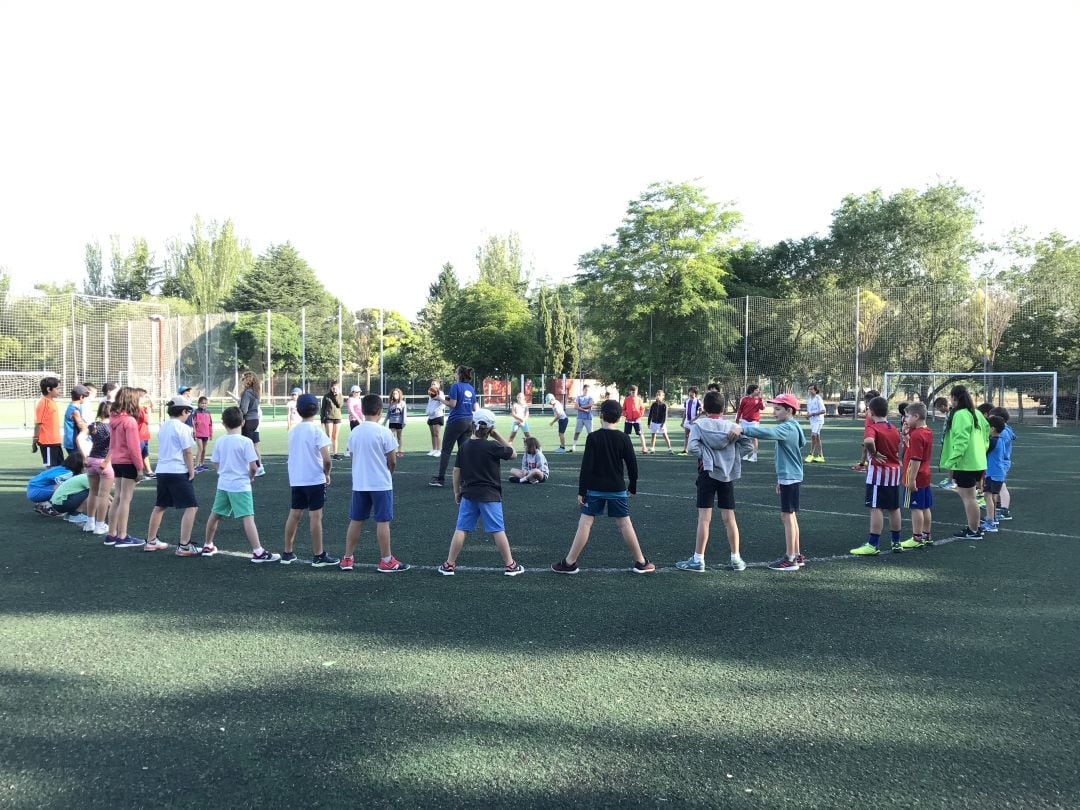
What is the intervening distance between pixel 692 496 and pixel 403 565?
6.48 meters

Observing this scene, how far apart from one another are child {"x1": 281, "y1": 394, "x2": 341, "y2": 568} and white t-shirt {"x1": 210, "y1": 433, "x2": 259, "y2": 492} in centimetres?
53

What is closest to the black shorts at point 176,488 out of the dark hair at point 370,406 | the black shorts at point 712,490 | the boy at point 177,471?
the boy at point 177,471

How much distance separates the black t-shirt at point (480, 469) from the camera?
23.7 ft

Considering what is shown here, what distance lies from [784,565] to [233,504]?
5.36 m

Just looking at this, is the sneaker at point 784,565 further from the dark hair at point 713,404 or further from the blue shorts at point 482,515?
the blue shorts at point 482,515

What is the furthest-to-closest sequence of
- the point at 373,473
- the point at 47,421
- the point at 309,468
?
the point at 47,421 → the point at 309,468 → the point at 373,473

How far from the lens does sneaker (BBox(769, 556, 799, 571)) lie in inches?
304

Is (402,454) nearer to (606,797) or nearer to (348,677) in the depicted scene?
(348,677)

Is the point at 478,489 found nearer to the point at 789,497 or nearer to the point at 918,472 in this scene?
the point at 789,497

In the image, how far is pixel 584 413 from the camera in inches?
802

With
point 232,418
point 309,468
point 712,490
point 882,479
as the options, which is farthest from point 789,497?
point 232,418

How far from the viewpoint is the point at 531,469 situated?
14516 mm

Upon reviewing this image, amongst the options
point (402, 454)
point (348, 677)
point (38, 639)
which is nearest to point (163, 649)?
point (38, 639)

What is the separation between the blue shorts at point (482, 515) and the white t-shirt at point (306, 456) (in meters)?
1.43
